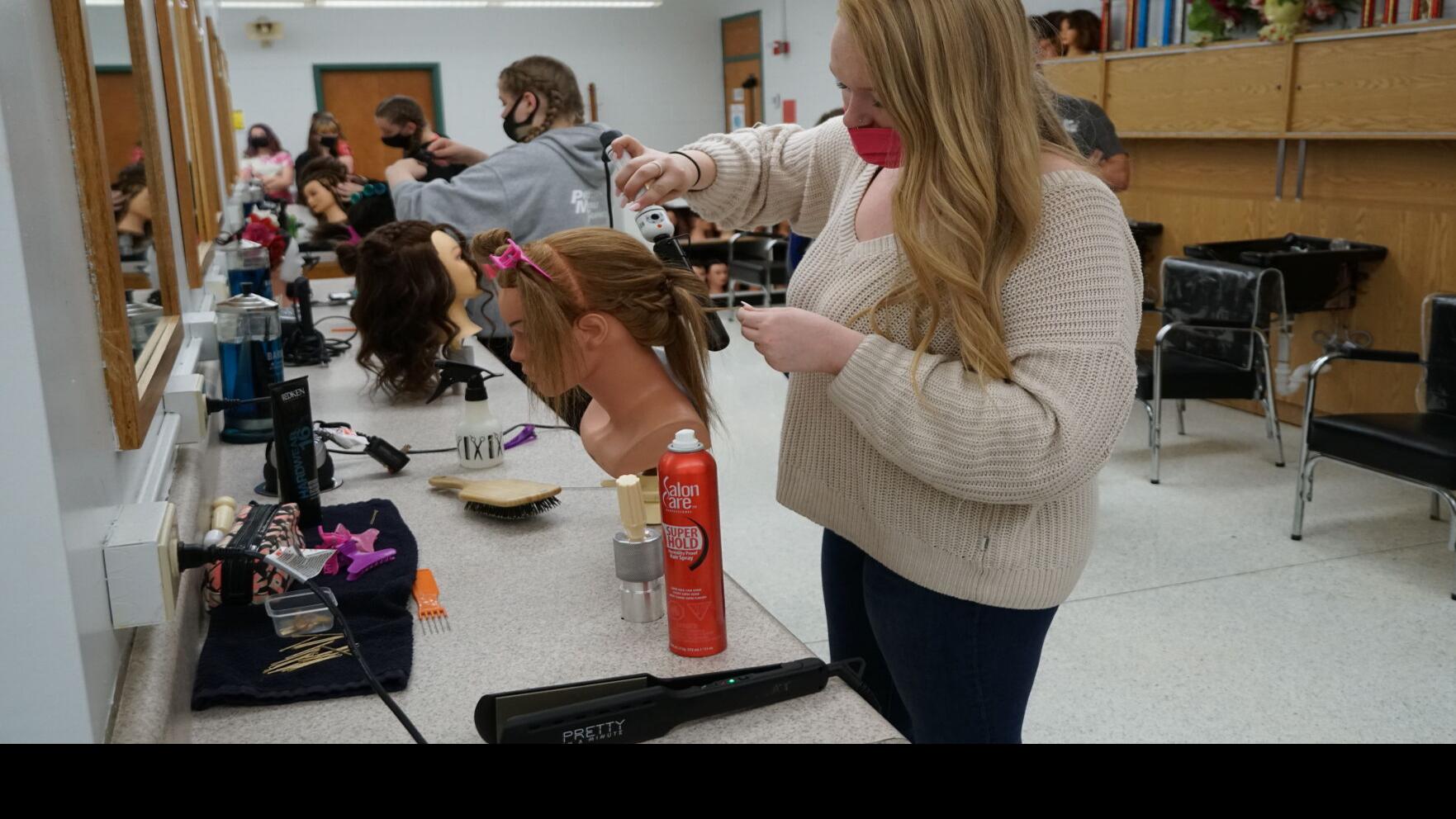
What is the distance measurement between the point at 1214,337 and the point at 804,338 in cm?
369

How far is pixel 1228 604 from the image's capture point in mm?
3156

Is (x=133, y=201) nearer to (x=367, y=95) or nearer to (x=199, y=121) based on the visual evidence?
(x=199, y=121)

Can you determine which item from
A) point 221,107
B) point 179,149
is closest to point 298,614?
point 179,149

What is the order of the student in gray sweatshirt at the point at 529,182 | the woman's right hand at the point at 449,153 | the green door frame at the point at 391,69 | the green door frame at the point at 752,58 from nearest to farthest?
the student in gray sweatshirt at the point at 529,182 → the woman's right hand at the point at 449,153 → the green door frame at the point at 391,69 → the green door frame at the point at 752,58

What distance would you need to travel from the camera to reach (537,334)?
1634mm

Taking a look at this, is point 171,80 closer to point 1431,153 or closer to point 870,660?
point 870,660

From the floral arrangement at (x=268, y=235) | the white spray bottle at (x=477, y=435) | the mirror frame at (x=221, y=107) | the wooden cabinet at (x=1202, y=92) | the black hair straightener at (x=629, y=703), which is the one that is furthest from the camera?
the mirror frame at (x=221, y=107)

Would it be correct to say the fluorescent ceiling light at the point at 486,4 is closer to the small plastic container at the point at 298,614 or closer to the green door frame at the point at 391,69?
the green door frame at the point at 391,69

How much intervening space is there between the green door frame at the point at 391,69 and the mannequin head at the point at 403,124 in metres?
7.62

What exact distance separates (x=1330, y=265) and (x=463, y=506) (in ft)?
13.0

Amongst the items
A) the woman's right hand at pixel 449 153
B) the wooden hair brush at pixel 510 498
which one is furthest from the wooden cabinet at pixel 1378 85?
the wooden hair brush at pixel 510 498

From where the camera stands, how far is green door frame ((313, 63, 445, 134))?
1116 cm

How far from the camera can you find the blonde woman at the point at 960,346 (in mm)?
1118

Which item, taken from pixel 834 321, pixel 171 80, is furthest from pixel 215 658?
pixel 171 80
